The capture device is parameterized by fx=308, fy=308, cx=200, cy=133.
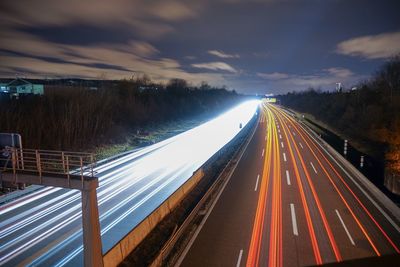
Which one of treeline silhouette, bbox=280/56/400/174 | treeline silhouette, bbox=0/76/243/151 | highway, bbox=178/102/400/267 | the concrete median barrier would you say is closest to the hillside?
treeline silhouette, bbox=280/56/400/174

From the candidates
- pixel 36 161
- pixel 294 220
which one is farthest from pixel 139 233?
pixel 294 220

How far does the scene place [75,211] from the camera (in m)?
18.7

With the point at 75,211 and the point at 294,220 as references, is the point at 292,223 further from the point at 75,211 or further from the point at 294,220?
the point at 75,211

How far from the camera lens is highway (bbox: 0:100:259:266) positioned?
45.5 feet

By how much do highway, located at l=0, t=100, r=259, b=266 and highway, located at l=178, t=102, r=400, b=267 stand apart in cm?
459

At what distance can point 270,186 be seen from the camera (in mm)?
23297

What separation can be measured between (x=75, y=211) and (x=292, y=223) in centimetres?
1272

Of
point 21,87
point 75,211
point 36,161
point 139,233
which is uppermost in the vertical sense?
point 21,87

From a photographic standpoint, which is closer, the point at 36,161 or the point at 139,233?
the point at 36,161

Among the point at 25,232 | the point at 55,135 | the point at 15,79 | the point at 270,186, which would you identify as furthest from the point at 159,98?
the point at 25,232

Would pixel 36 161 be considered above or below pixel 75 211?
above

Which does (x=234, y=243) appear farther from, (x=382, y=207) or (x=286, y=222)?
(x=382, y=207)

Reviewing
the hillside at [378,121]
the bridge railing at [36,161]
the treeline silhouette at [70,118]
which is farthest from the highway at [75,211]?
the hillside at [378,121]

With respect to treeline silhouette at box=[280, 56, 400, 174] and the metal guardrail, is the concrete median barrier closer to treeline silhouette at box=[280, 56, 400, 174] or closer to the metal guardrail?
the metal guardrail
